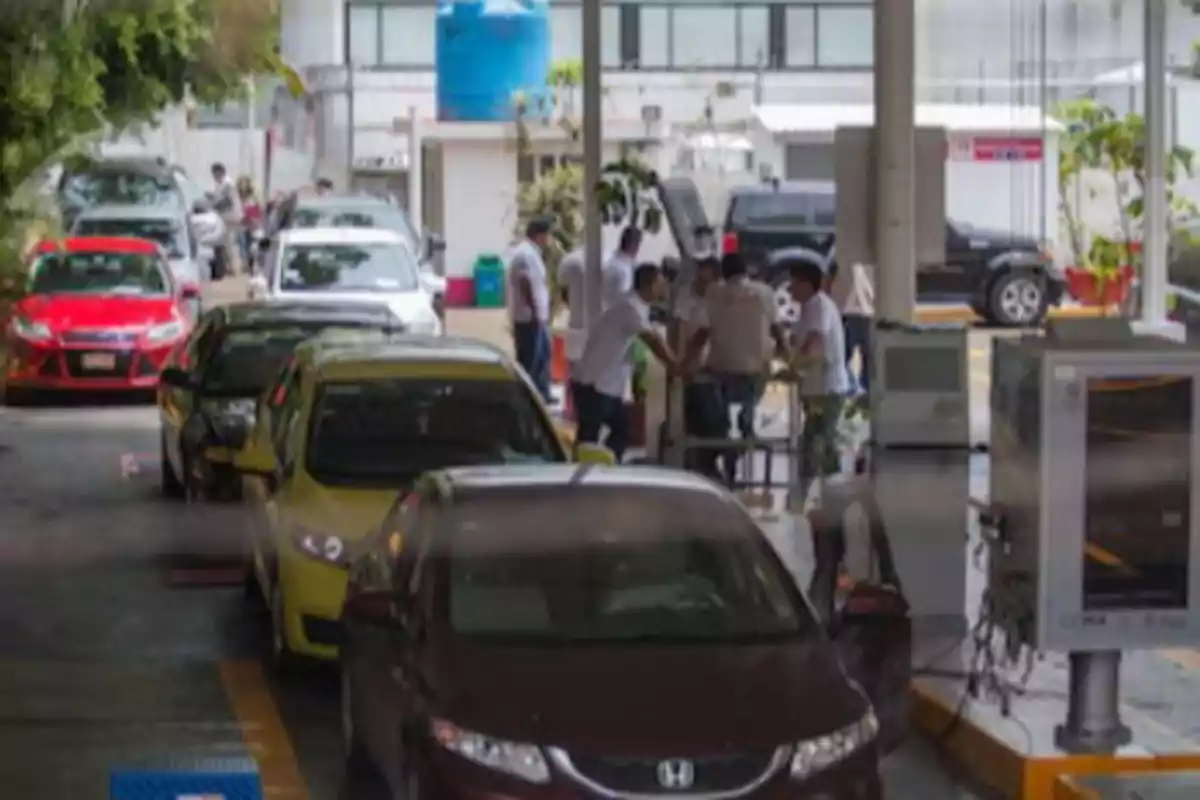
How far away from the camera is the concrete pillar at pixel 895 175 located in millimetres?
13094

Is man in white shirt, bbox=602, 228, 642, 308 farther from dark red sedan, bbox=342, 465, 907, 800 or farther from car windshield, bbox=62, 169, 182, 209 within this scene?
car windshield, bbox=62, 169, 182, 209

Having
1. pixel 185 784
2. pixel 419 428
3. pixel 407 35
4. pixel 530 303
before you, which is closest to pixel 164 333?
pixel 407 35

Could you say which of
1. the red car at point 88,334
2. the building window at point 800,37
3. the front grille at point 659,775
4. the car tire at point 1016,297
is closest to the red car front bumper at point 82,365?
the red car at point 88,334

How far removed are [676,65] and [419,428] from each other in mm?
19694

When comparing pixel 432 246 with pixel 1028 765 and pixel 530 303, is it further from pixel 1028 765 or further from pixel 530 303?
pixel 1028 765

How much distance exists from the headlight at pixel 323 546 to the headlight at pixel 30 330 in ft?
42.8

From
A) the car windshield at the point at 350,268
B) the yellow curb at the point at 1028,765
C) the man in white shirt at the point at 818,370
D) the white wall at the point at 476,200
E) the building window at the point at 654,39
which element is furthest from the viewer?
the white wall at the point at 476,200

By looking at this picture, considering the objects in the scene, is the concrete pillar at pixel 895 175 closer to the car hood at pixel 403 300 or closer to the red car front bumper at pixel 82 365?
the car hood at pixel 403 300

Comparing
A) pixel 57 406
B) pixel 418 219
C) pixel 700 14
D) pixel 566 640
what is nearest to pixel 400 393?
pixel 566 640

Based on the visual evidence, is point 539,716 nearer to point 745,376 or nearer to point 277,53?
point 277,53

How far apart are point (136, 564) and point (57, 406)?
9.16 meters

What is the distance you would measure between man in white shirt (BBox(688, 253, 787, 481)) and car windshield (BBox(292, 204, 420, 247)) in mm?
14427

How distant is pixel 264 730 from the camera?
10242 mm

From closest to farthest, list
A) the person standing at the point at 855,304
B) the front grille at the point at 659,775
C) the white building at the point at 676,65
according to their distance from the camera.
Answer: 1. the front grille at the point at 659,775
2. the white building at the point at 676,65
3. the person standing at the point at 855,304
